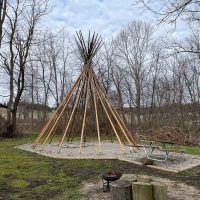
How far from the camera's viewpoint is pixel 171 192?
477 centimetres

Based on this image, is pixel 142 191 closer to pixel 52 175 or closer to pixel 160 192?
pixel 160 192

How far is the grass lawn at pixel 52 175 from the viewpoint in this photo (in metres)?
4.95

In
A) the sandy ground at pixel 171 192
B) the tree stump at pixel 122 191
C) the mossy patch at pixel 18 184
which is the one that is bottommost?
the sandy ground at pixel 171 192

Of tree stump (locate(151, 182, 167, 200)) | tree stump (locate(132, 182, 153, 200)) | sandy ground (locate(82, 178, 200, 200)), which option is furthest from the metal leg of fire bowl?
tree stump (locate(151, 182, 167, 200))

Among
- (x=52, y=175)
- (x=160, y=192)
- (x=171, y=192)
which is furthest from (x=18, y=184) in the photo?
(x=160, y=192)

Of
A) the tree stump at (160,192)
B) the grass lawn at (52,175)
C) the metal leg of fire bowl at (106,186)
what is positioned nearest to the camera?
the tree stump at (160,192)

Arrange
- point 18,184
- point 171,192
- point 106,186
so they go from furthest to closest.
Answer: point 18,184, point 106,186, point 171,192

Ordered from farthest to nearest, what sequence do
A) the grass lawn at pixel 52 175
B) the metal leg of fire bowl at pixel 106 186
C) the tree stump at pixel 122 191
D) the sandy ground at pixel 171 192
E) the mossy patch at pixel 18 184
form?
the mossy patch at pixel 18 184 → the grass lawn at pixel 52 175 → the metal leg of fire bowl at pixel 106 186 → the sandy ground at pixel 171 192 → the tree stump at pixel 122 191

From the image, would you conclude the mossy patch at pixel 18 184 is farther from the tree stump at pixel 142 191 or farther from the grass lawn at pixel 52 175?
the tree stump at pixel 142 191

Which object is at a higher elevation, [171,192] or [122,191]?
[122,191]

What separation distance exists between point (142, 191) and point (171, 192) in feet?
4.13

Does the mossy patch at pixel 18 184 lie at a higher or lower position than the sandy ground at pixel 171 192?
higher

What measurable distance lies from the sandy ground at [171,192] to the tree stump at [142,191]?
0.87 m

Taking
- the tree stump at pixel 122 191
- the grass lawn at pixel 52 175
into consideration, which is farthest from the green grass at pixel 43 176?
the tree stump at pixel 122 191
